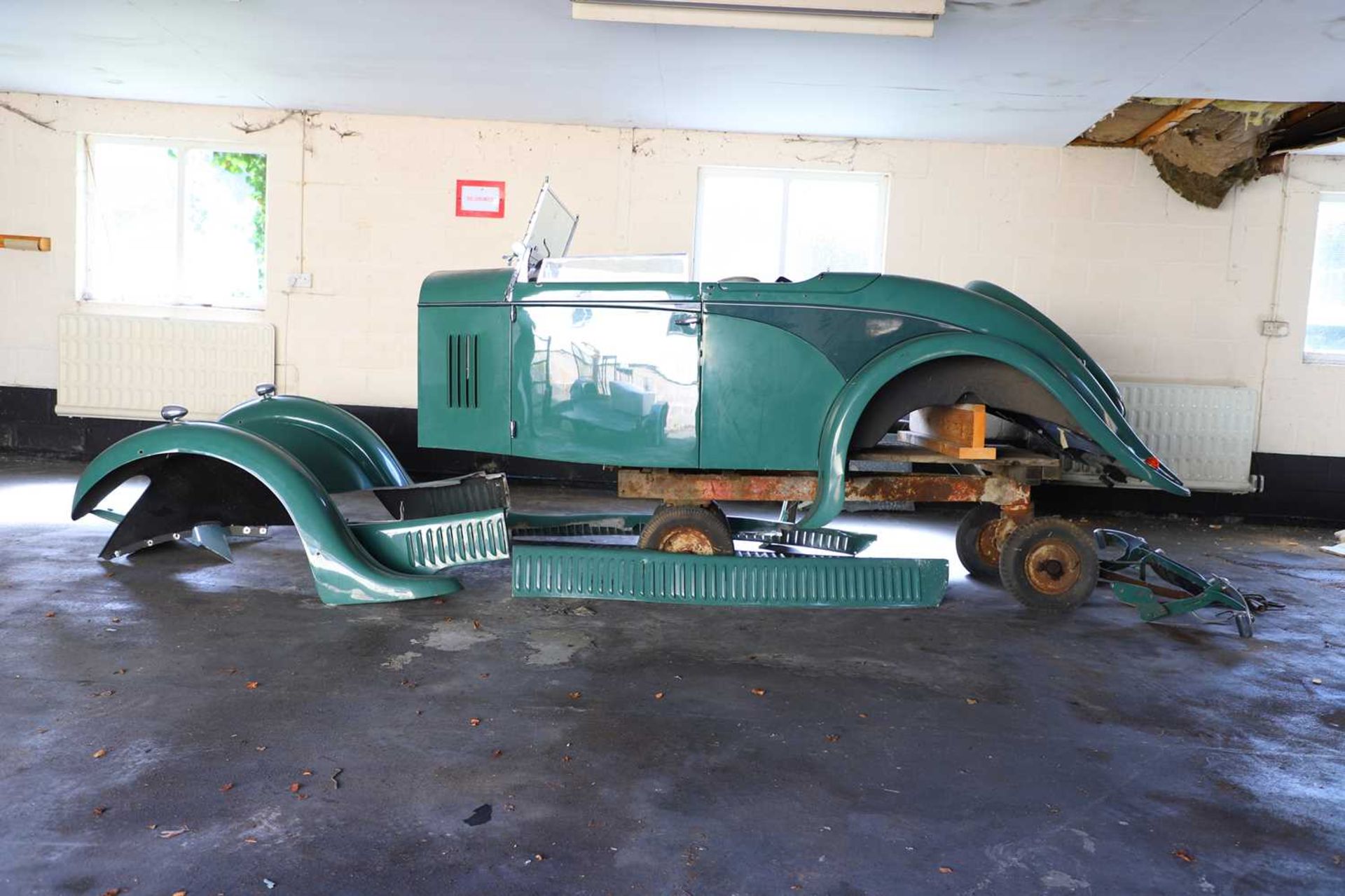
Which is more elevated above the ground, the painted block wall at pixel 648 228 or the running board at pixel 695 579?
the painted block wall at pixel 648 228

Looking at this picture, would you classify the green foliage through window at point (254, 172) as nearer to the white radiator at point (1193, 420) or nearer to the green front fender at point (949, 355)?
the green front fender at point (949, 355)

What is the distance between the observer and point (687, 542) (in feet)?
14.9

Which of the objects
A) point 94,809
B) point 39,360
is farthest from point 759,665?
point 39,360

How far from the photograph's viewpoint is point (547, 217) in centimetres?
511

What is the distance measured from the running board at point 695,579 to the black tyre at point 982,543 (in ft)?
3.33

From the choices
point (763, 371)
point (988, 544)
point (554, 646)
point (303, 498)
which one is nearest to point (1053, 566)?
point (988, 544)

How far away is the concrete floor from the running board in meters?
0.10

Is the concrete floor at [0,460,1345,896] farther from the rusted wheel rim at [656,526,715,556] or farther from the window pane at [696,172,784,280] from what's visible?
the window pane at [696,172,784,280]

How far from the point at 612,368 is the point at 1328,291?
658 centimetres

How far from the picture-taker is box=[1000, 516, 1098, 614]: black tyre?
4512 mm

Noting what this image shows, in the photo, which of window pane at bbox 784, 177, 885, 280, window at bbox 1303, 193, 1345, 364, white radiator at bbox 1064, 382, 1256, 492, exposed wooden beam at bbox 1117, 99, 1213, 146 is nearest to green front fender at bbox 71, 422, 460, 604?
window pane at bbox 784, 177, 885, 280

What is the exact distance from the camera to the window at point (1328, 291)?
300 inches

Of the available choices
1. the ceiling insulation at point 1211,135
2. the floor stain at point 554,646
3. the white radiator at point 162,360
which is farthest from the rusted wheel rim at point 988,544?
the white radiator at point 162,360

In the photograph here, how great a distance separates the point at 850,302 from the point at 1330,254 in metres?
5.65
